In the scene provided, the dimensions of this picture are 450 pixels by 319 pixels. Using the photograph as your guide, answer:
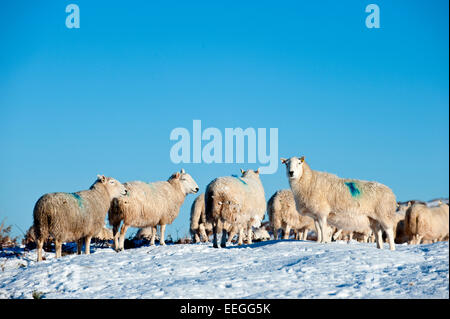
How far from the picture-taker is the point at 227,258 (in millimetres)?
9992

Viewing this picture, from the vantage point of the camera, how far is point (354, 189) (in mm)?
12438

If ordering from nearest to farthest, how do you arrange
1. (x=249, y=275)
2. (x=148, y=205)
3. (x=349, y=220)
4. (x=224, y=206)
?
(x=249, y=275), (x=349, y=220), (x=224, y=206), (x=148, y=205)

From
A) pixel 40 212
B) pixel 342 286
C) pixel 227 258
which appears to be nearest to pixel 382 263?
pixel 342 286

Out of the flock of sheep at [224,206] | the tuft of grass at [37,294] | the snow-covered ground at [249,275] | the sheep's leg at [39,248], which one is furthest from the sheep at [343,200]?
the tuft of grass at [37,294]

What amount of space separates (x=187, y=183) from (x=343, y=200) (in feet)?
25.0

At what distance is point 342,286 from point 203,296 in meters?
1.97

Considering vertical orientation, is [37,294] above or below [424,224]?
above

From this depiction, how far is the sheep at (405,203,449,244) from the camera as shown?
22.1 m

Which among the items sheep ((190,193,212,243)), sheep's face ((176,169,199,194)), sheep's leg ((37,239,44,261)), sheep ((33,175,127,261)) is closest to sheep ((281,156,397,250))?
sheep ((33,175,127,261))

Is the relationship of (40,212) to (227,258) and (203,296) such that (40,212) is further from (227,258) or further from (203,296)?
(203,296)

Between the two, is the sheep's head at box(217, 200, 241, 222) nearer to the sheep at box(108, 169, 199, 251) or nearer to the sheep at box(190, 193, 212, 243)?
the sheep at box(108, 169, 199, 251)

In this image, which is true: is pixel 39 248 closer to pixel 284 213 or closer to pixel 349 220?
pixel 349 220

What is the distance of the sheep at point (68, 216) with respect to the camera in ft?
41.5

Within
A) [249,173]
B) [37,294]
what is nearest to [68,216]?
[37,294]
